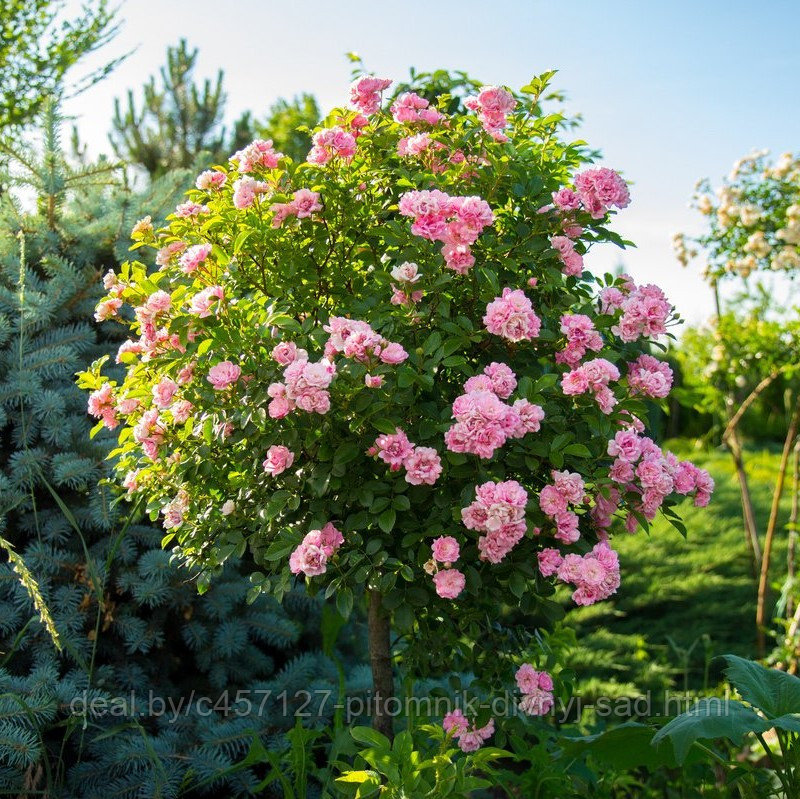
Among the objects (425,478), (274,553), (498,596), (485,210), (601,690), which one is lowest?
(601,690)

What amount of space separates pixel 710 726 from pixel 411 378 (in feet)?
3.25

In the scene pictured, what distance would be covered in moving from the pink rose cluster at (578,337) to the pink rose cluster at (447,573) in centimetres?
54

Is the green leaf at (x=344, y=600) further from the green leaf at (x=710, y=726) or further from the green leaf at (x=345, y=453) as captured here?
the green leaf at (x=710, y=726)

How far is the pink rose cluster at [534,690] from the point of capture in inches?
89.0

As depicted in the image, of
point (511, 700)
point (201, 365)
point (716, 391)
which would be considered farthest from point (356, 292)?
point (716, 391)

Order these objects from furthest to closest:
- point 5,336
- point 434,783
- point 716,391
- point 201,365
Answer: point 716,391 → point 5,336 → point 201,365 → point 434,783

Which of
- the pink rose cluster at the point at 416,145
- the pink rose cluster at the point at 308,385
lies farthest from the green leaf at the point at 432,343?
the pink rose cluster at the point at 416,145

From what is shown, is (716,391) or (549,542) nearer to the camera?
(549,542)

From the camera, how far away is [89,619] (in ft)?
9.75

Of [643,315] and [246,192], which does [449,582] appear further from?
[246,192]

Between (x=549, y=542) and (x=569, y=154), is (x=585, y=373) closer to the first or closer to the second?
(x=549, y=542)

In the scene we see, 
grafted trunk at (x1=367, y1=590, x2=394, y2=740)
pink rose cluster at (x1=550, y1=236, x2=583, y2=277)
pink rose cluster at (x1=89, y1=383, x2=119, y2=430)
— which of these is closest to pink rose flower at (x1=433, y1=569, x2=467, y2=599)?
grafted trunk at (x1=367, y1=590, x2=394, y2=740)

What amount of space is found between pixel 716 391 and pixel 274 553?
3978 mm

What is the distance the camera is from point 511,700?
247cm
